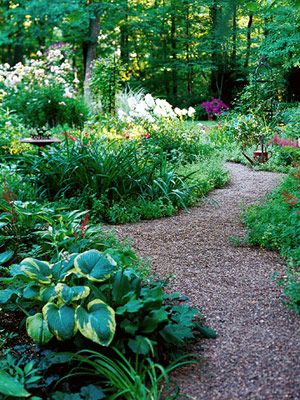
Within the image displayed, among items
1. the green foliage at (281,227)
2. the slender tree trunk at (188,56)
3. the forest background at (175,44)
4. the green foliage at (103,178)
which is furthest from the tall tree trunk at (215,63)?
the green foliage at (281,227)

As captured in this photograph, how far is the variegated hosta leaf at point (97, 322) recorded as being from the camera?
2.21 meters

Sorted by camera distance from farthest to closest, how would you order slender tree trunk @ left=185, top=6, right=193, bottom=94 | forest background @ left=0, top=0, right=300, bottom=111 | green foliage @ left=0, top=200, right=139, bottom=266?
slender tree trunk @ left=185, top=6, right=193, bottom=94, forest background @ left=0, top=0, right=300, bottom=111, green foliage @ left=0, top=200, right=139, bottom=266

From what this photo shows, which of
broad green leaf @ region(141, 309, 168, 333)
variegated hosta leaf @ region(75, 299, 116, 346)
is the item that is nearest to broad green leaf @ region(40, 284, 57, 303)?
variegated hosta leaf @ region(75, 299, 116, 346)

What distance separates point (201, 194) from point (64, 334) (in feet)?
12.4

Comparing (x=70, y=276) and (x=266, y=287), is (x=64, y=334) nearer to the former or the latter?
(x=70, y=276)

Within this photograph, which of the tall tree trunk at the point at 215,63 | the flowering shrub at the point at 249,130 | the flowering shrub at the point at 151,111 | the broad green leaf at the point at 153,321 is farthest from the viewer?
the tall tree trunk at the point at 215,63

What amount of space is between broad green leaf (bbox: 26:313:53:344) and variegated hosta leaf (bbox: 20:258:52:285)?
226mm

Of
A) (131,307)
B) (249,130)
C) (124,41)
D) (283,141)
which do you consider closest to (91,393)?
(131,307)

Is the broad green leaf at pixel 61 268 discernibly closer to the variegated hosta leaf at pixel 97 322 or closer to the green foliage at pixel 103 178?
the variegated hosta leaf at pixel 97 322

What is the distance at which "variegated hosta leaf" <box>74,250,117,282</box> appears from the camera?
253 cm

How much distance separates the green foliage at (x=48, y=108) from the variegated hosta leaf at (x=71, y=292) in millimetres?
8720

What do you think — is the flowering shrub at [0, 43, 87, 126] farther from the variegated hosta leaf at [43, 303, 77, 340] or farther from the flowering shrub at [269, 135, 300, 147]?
the variegated hosta leaf at [43, 303, 77, 340]

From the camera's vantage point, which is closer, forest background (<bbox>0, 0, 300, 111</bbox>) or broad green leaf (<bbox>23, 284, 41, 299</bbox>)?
broad green leaf (<bbox>23, 284, 41, 299</bbox>)

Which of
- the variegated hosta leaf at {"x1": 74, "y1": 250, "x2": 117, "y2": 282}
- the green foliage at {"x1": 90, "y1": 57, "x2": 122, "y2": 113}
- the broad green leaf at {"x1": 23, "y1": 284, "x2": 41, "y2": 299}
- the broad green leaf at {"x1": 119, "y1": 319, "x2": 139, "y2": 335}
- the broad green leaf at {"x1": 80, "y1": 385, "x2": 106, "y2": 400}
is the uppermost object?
the green foliage at {"x1": 90, "y1": 57, "x2": 122, "y2": 113}
